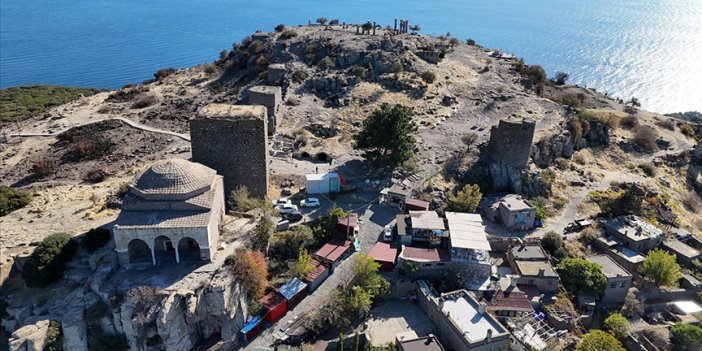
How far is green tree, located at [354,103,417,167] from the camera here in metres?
39.1

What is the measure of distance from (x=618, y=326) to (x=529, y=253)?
7.03 meters

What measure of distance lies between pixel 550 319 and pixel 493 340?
6190 millimetres

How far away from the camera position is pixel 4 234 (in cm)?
3122

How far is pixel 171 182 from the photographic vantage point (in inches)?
1092

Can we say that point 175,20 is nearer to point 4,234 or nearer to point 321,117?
point 321,117

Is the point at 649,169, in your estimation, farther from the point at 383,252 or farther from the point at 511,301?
the point at 383,252

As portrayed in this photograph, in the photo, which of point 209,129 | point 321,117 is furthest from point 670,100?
A: point 209,129

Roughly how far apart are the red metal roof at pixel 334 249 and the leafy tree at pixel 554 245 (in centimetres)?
1585

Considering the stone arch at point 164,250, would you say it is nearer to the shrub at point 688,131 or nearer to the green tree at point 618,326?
the green tree at point 618,326

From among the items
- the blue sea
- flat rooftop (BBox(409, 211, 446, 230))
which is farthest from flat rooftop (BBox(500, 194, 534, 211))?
the blue sea

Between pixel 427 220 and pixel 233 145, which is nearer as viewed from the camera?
pixel 233 145

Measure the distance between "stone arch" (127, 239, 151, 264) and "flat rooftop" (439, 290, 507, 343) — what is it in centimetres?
1792

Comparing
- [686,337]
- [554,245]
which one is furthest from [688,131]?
[686,337]

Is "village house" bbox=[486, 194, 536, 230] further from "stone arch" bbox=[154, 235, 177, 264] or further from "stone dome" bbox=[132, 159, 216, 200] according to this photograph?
"stone arch" bbox=[154, 235, 177, 264]
